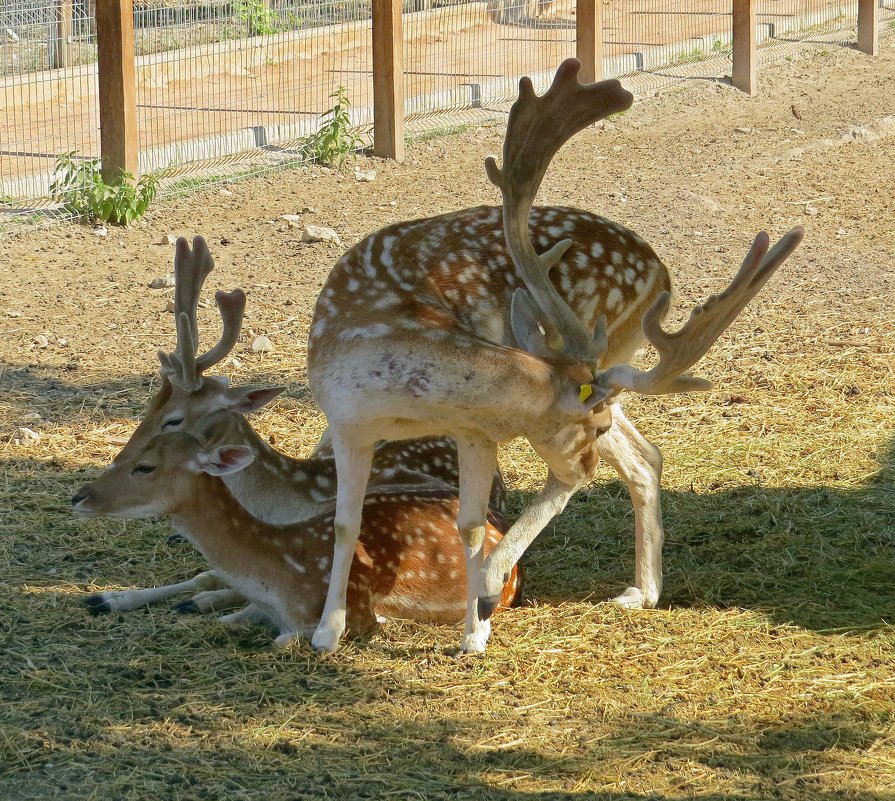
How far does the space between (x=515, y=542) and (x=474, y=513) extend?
0.61ft

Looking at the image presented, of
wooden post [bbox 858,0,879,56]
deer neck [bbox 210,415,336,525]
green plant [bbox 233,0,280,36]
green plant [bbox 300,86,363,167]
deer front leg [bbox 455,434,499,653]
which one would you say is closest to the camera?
deer front leg [bbox 455,434,499,653]

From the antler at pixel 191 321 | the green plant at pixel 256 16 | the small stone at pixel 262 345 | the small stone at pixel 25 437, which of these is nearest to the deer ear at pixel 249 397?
the antler at pixel 191 321

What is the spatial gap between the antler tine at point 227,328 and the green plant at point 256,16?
7.34 m

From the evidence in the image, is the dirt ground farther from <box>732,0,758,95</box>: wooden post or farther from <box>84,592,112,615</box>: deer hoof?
<box>732,0,758,95</box>: wooden post

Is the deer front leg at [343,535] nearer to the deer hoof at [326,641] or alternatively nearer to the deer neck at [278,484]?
the deer hoof at [326,641]

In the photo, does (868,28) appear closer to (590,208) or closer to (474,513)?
(590,208)

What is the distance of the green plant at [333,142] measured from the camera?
10883 millimetres

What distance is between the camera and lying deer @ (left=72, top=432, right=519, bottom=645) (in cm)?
480

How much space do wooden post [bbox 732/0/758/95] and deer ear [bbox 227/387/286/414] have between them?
401 inches

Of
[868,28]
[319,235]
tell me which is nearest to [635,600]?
[319,235]

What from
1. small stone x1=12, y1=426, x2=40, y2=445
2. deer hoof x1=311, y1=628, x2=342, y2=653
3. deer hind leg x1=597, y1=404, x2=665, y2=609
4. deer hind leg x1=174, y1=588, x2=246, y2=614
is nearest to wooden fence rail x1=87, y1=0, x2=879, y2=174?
small stone x1=12, y1=426, x2=40, y2=445

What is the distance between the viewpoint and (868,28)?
15.9 meters

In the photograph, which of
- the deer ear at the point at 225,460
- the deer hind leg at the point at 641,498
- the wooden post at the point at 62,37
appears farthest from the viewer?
the wooden post at the point at 62,37

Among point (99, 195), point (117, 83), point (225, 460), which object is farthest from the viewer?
point (117, 83)
